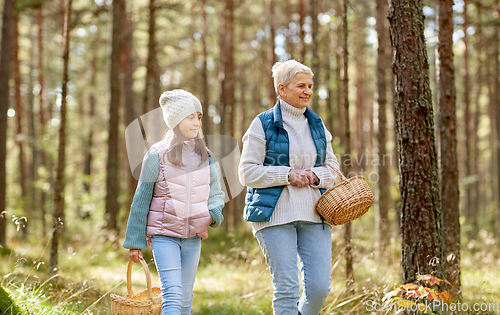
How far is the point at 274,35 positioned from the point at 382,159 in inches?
303

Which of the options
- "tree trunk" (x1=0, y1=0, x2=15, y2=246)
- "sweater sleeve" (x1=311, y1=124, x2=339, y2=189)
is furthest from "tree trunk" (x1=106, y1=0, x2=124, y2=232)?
A: "sweater sleeve" (x1=311, y1=124, x2=339, y2=189)

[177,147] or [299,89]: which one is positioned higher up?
[299,89]

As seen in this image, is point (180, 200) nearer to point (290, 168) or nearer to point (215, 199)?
point (215, 199)

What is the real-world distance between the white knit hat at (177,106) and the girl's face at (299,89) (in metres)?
0.76

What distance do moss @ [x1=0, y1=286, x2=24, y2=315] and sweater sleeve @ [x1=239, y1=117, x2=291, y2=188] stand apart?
2256mm

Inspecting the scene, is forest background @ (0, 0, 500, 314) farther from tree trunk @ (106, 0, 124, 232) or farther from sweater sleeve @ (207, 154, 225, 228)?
sweater sleeve @ (207, 154, 225, 228)

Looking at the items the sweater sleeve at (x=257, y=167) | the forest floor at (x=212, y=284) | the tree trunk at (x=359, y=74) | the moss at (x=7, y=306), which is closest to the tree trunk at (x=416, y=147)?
the forest floor at (x=212, y=284)

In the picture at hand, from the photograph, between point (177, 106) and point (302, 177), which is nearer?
point (302, 177)

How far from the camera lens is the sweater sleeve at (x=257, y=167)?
3.05 m

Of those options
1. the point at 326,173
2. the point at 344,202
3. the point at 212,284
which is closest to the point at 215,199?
the point at 326,173

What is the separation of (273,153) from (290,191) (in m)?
0.33

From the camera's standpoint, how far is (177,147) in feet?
10.6

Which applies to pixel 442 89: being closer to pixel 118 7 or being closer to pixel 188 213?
pixel 188 213

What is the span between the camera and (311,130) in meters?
3.34
